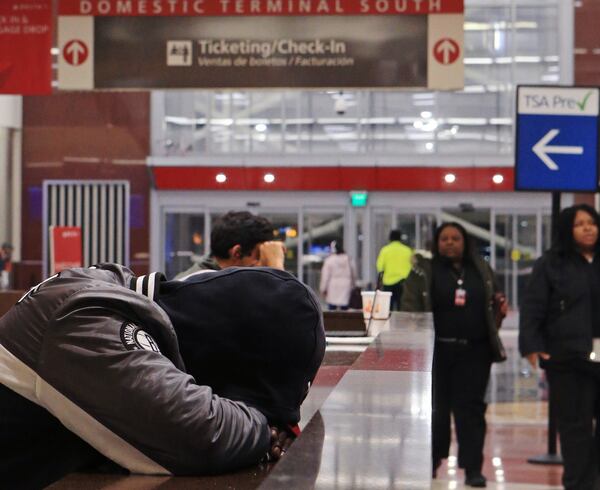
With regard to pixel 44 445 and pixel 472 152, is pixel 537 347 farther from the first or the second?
pixel 472 152

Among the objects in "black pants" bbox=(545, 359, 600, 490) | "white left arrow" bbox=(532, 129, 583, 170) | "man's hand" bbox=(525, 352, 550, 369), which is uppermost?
"white left arrow" bbox=(532, 129, 583, 170)

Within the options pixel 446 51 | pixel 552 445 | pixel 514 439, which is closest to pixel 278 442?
pixel 552 445

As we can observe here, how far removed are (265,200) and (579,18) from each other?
7.02 meters

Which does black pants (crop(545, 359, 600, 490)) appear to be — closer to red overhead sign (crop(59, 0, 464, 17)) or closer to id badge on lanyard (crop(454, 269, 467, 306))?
id badge on lanyard (crop(454, 269, 467, 306))

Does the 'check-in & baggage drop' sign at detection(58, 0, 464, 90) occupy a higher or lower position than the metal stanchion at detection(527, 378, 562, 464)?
higher

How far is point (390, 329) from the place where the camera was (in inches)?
186

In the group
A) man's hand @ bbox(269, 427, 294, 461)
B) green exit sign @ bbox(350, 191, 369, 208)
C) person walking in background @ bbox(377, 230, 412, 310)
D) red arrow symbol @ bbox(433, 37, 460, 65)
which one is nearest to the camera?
man's hand @ bbox(269, 427, 294, 461)

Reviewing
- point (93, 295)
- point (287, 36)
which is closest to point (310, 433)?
point (93, 295)

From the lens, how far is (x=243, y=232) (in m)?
4.78

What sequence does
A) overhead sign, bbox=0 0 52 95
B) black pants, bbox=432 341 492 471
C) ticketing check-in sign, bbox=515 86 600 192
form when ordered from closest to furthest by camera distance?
black pants, bbox=432 341 492 471 → ticketing check-in sign, bbox=515 86 600 192 → overhead sign, bbox=0 0 52 95

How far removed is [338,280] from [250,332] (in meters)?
17.2

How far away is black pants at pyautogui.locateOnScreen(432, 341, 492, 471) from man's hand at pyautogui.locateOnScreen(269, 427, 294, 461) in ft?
15.3

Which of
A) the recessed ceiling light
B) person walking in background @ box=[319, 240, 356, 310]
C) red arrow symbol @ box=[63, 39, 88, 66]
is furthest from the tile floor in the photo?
the recessed ceiling light

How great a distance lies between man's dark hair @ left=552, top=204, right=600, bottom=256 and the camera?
19.7 ft
